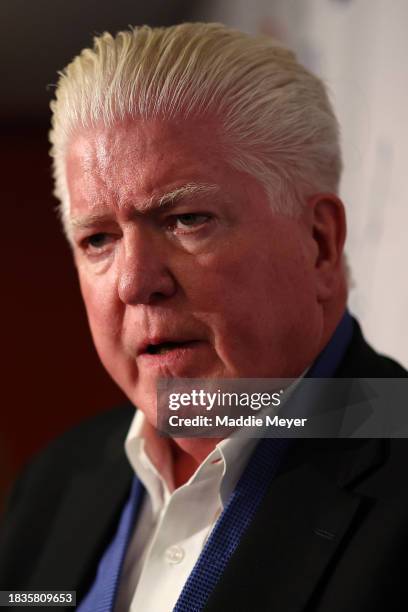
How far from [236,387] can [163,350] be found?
10 centimetres

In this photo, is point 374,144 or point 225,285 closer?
point 225,285

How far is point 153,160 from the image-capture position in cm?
89

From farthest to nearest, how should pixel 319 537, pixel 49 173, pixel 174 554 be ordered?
pixel 49 173 → pixel 174 554 → pixel 319 537

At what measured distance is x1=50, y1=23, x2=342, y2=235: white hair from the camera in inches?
35.7

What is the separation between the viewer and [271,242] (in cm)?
91

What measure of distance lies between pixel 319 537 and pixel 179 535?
0.21 metres

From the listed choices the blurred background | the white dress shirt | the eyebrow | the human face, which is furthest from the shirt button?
the blurred background

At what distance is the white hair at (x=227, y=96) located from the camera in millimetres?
906

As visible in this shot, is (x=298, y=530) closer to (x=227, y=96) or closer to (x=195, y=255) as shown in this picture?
(x=195, y=255)

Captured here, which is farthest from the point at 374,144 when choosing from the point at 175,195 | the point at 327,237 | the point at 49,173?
the point at 49,173

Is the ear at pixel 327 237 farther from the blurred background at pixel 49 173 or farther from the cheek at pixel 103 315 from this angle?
the blurred background at pixel 49 173

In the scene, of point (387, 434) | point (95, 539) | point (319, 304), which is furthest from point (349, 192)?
point (95, 539)

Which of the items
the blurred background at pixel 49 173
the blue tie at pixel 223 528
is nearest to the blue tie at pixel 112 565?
the blue tie at pixel 223 528

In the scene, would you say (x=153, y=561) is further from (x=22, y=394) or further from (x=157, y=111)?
(x=22, y=394)
